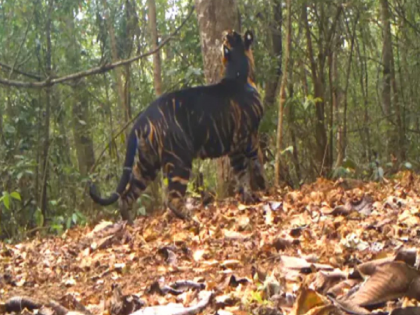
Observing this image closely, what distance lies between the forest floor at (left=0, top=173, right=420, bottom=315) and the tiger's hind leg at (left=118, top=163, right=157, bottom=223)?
16.4 inches

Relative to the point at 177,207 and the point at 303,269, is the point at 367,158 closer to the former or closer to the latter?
the point at 177,207

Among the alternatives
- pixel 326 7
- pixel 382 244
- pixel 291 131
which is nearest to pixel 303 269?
pixel 382 244

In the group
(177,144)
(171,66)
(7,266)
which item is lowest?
(7,266)

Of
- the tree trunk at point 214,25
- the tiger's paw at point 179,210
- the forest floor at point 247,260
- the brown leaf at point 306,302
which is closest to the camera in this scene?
the brown leaf at point 306,302

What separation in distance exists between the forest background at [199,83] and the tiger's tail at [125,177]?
4.32 ft

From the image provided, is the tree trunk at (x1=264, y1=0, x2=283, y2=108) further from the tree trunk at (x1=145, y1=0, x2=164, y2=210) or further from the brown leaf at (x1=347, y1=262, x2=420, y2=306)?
the brown leaf at (x1=347, y1=262, x2=420, y2=306)

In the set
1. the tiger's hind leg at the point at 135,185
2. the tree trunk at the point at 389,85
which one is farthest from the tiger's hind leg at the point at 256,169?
the tree trunk at the point at 389,85

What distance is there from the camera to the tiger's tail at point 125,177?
24.2ft

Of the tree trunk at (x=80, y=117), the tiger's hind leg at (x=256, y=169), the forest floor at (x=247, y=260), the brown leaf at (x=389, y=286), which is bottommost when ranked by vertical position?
the forest floor at (x=247, y=260)

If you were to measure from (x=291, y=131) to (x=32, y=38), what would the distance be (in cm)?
416

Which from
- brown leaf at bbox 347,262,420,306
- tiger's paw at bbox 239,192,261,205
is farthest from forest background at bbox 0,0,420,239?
brown leaf at bbox 347,262,420,306

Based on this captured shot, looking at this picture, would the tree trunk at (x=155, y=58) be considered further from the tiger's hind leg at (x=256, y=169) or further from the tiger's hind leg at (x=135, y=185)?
the tiger's hind leg at (x=135, y=185)

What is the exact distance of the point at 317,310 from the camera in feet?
8.75

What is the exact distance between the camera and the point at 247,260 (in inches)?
170
